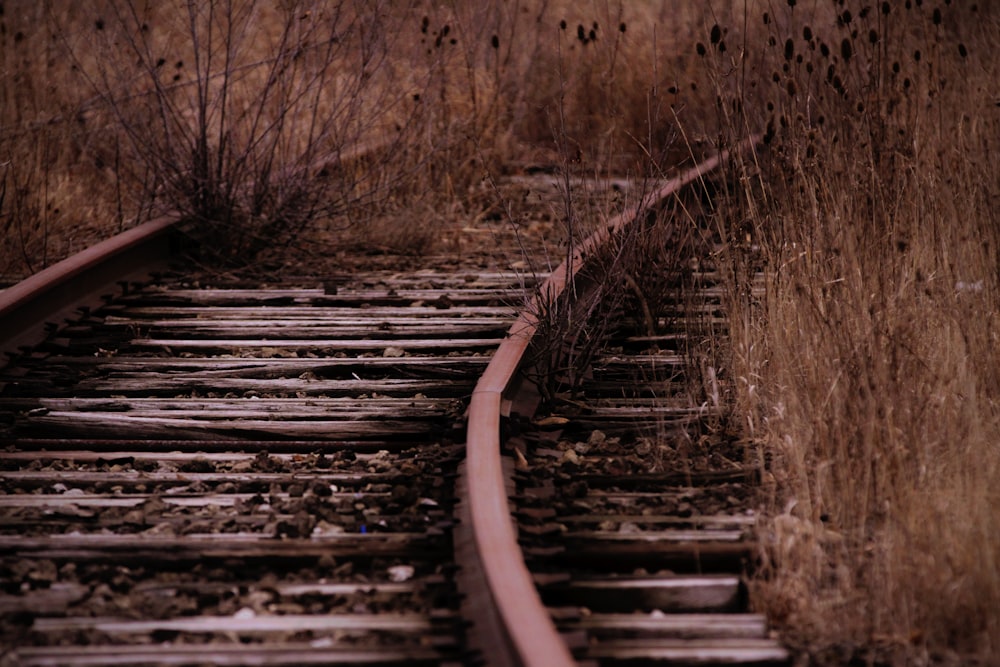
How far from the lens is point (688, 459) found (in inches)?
159

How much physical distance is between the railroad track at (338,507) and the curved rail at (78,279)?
31 millimetres

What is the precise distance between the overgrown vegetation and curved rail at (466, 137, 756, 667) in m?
0.27

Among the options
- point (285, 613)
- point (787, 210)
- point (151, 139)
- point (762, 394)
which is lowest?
point (285, 613)

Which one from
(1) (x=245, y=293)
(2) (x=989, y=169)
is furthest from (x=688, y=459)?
(1) (x=245, y=293)

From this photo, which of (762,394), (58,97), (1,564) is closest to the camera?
(1,564)

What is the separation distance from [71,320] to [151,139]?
1.96m

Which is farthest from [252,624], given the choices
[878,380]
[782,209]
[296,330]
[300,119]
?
[300,119]

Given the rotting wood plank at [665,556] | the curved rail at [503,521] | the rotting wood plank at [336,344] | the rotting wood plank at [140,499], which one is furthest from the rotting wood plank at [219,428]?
the rotting wood plank at [665,556]

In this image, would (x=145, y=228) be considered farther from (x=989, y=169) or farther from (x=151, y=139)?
(x=989, y=169)

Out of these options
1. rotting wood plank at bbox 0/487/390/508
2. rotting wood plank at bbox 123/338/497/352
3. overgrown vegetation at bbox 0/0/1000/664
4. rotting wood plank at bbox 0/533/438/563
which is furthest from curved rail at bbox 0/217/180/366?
rotting wood plank at bbox 0/533/438/563

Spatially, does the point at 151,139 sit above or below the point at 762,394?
above

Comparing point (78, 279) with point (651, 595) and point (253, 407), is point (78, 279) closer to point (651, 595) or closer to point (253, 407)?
point (253, 407)

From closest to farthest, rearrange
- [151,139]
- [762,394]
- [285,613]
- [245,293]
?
[285,613] < [762,394] < [245,293] < [151,139]

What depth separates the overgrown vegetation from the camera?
3217 mm
